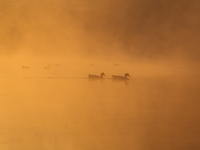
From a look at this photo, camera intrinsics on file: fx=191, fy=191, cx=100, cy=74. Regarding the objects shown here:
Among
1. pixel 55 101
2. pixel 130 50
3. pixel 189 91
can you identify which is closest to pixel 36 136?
pixel 55 101

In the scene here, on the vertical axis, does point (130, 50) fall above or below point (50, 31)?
below

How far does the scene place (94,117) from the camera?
1.25 meters

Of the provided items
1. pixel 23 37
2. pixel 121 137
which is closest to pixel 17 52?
pixel 23 37

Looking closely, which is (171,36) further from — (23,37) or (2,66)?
(2,66)

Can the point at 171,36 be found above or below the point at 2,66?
above

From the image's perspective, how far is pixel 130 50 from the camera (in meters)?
1.35

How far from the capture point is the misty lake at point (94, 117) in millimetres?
1221

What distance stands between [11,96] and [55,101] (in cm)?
30

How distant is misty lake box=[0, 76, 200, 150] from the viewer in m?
1.22

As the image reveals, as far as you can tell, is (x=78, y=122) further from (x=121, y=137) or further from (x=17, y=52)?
(x=17, y=52)

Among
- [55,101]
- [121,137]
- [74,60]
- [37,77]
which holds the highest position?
[74,60]

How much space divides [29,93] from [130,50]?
756 mm

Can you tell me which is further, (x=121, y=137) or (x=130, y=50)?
(x=130, y=50)

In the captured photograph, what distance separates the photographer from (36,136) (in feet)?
4.01
